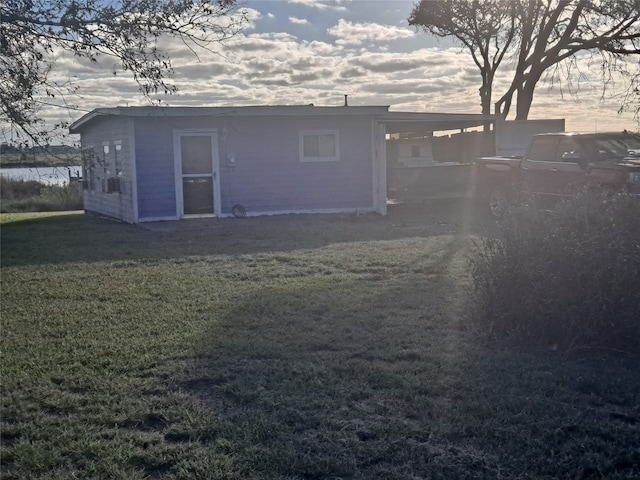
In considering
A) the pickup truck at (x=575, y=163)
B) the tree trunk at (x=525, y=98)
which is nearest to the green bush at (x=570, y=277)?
the pickup truck at (x=575, y=163)

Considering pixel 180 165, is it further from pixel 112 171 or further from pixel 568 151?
pixel 568 151

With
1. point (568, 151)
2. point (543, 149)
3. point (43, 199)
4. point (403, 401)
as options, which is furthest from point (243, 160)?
point (403, 401)

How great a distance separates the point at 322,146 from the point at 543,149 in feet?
19.0

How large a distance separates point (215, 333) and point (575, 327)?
121 inches

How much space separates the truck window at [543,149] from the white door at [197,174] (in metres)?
7.40

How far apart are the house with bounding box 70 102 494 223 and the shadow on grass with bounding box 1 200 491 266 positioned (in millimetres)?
708

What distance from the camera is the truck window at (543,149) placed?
14.1 metres

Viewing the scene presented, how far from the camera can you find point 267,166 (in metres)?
17.6

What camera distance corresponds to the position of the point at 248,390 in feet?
15.8

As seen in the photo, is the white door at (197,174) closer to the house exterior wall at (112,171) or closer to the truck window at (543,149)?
the house exterior wall at (112,171)

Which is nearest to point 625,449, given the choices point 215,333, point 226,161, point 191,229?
point 215,333

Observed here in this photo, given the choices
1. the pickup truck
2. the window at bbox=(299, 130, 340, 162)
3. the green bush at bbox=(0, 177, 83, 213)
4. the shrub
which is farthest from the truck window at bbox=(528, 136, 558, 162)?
the shrub

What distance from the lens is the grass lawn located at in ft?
12.4

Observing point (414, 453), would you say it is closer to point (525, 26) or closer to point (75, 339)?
point (75, 339)
